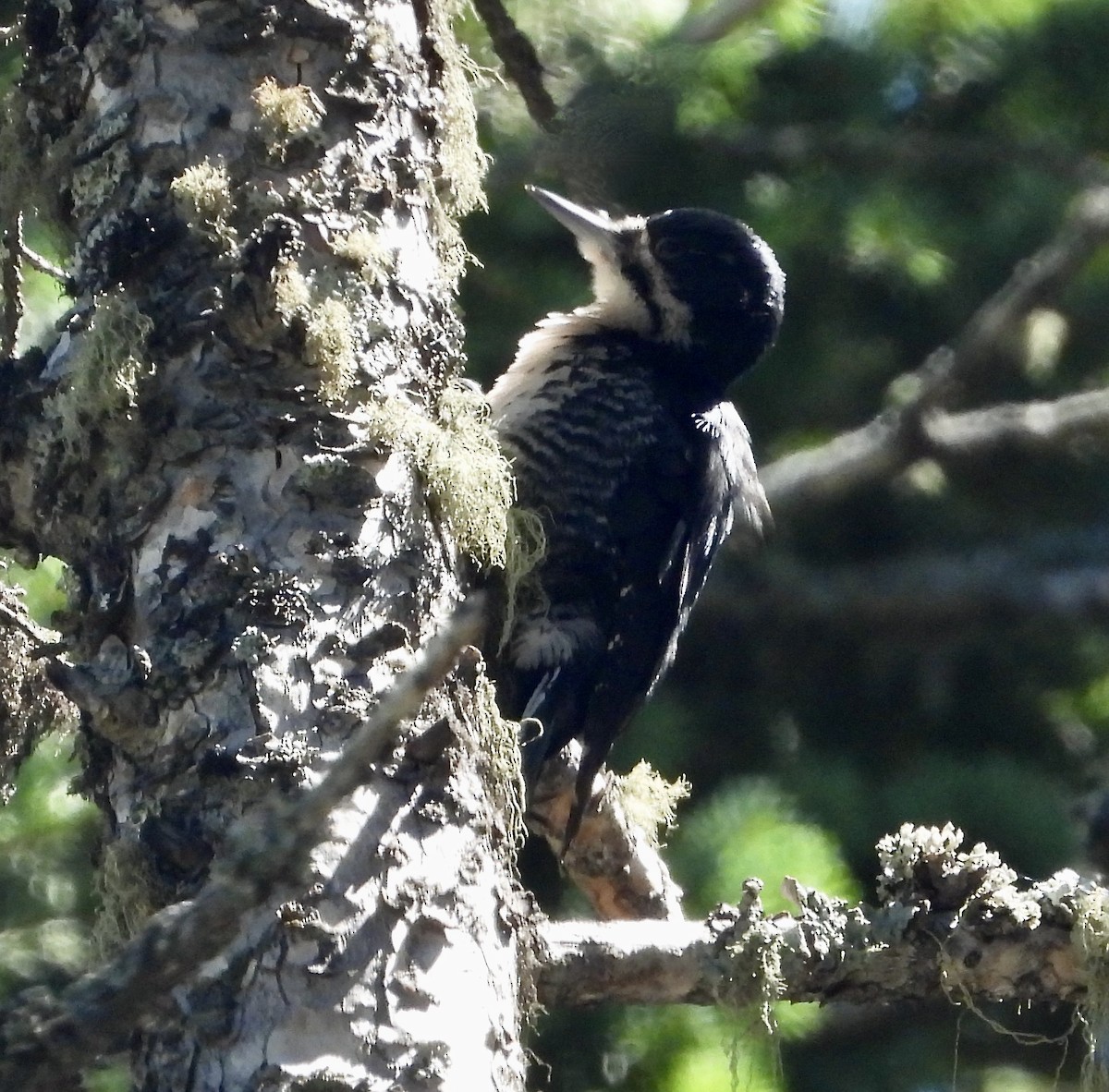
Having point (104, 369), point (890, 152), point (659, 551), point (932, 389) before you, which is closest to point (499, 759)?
point (104, 369)

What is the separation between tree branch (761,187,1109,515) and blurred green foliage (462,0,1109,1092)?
86 millimetres

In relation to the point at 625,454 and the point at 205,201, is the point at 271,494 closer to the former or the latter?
the point at 205,201

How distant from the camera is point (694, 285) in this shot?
3.53m

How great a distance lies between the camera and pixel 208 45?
2.19 metres

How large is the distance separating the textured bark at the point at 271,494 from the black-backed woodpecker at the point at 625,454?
22.5 inches

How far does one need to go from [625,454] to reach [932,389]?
56.0 inches

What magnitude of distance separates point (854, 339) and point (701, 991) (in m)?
2.79

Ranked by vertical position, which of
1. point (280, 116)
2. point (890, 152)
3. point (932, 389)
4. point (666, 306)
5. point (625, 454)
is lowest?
point (280, 116)

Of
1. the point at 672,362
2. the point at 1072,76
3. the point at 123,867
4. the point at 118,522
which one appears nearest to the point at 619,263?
the point at 672,362

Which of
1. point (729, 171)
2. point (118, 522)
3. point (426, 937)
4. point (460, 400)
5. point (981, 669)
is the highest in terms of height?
point (729, 171)

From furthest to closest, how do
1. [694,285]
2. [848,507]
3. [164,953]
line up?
[848,507], [694,285], [164,953]

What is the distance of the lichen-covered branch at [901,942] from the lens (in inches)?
86.0

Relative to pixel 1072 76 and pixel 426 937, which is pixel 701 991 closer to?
pixel 426 937

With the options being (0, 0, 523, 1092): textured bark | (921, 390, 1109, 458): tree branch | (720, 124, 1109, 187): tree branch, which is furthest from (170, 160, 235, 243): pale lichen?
(921, 390, 1109, 458): tree branch
